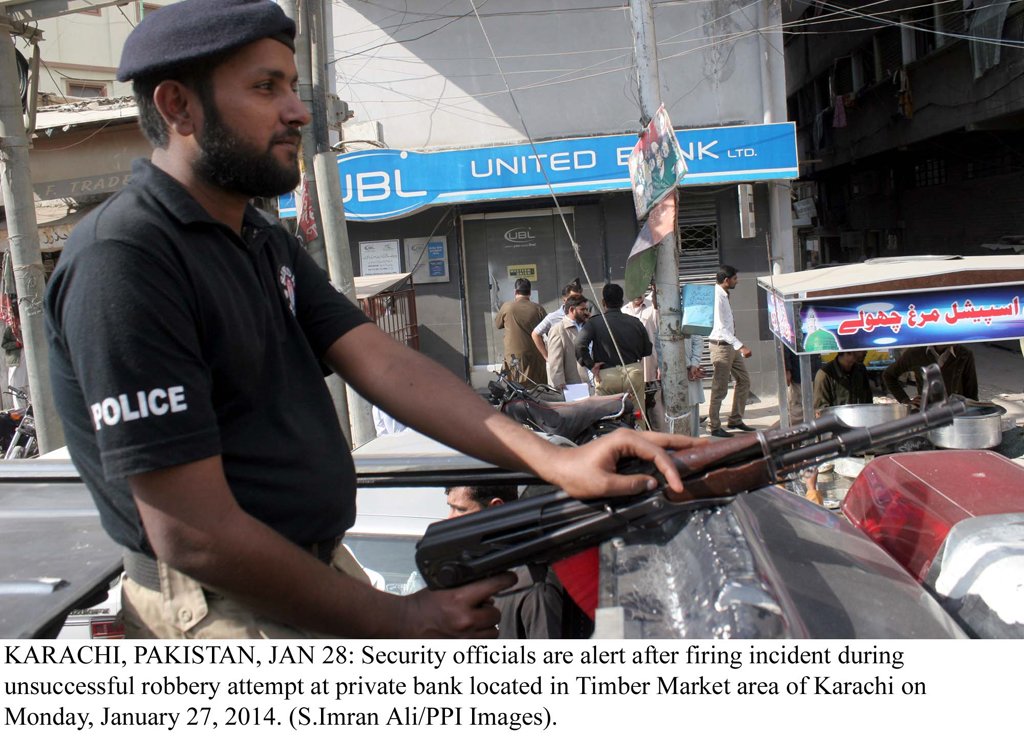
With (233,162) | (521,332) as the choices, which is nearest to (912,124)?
(521,332)

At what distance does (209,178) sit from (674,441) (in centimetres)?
90

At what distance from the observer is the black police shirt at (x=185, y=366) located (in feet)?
3.76

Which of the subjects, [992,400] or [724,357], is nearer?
[724,357]

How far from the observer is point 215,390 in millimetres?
1288

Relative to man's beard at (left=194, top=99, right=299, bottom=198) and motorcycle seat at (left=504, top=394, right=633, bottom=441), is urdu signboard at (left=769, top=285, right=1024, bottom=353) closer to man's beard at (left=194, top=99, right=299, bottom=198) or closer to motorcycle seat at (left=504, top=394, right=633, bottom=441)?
motorcycle seat at (left=504, top=394, right=633, bottom=441)

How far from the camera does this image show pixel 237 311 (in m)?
1.31

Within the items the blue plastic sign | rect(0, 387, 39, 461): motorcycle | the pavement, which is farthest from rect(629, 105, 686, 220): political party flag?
rect(0, 387, 39, 461): motorcycle

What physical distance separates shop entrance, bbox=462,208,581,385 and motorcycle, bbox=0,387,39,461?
18.5 feet

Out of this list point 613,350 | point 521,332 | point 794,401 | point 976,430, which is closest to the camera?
point 976,430

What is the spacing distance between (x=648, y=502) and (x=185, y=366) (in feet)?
2.39

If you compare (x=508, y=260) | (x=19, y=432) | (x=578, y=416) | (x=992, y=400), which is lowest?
(x=992, y=400)

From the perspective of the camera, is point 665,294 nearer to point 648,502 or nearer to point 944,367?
point 944,367

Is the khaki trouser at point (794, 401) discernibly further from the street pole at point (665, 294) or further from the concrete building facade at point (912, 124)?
the concrete building facade at point (912, 124)
